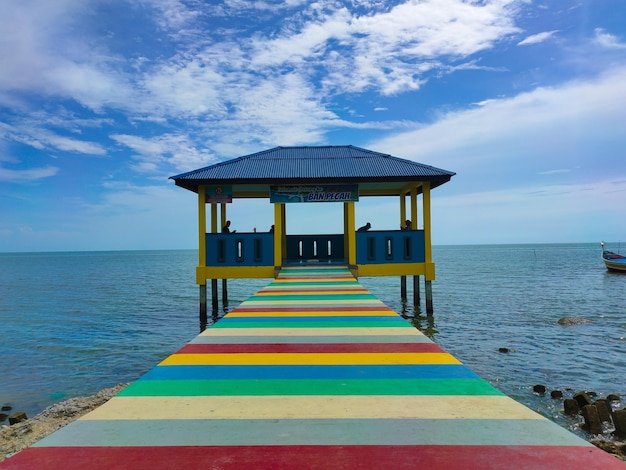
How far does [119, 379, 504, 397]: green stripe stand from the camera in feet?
11.7

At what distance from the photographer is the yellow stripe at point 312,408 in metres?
3.10

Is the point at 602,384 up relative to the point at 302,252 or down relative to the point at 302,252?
down

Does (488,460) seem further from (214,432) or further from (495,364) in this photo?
(495,364)

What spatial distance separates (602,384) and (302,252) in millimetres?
11229

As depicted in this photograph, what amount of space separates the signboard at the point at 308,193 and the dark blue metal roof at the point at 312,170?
0.29 meters

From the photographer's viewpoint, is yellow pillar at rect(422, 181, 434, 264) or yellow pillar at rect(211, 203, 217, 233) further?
yellow pillar at rect(211, 203, 217, 233)

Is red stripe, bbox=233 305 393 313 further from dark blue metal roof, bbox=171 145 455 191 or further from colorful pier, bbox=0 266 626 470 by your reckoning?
dark blue metal roof, bbox=171 145 455 191

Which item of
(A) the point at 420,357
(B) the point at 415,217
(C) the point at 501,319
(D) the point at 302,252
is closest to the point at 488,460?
(A) the point at 420,357

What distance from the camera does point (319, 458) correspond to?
248 centimetres

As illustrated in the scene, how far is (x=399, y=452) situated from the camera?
255cm

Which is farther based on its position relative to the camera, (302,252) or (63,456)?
(302,252)

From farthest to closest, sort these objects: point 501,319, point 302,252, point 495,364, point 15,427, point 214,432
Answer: point 501,319 → point 302,252 → point 495,364 → point 15,427 → point 214,432

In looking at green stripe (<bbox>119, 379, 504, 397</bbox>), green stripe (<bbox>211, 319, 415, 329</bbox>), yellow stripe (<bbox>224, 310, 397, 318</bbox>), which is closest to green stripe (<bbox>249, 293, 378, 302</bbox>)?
yellow stripe (<bbox>224, 310, 397, 318</bbox>)

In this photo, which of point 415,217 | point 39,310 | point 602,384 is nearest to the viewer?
point 602,384
